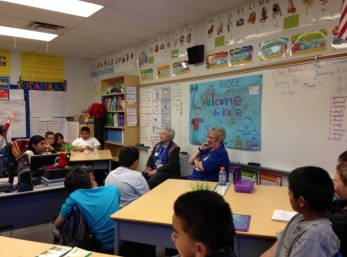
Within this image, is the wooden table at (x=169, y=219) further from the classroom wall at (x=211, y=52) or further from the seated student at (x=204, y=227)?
the classroom wall at (x=211, y=52)

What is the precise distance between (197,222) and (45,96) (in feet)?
21.4

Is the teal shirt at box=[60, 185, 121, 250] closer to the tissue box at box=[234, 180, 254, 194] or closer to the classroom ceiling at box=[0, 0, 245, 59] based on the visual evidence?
the tissue box at box=[234, 180, 254, 194]

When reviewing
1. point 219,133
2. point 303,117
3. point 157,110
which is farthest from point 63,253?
point 157,110

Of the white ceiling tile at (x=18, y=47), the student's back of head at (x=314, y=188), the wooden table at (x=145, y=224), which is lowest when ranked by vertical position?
the wooden table at (x=145, y=224)

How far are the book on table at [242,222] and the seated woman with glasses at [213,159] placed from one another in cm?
152

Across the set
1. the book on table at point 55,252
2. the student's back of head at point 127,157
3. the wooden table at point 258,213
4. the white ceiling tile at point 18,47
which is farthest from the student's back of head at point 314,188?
the white ceiling tile at point 18,47

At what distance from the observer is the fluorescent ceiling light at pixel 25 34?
459cm

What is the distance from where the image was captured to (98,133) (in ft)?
20.5

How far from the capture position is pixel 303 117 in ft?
9.93

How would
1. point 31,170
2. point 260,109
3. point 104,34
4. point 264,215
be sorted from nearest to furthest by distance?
1. point 264,215
2. point 31,170
3. point 260,109
4. point 104,34

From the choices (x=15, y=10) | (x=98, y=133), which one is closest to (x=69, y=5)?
(x=15, y=10)

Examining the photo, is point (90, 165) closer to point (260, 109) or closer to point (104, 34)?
point (104, 34)

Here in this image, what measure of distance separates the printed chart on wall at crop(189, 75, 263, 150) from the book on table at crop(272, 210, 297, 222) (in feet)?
5.19

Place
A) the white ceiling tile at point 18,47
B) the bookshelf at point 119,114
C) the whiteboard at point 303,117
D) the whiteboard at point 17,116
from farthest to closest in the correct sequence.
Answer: the whiteboard at point 17,116
the white ceiling tile at point 18,47
the bookshelf at point 119,114
the whiteboard at point 303,117
